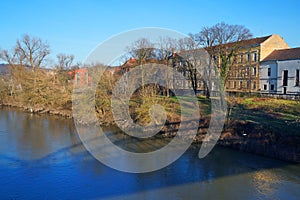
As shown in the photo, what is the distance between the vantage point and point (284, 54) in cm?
2456

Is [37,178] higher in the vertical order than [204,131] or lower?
lower

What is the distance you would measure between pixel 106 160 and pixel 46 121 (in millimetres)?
10670

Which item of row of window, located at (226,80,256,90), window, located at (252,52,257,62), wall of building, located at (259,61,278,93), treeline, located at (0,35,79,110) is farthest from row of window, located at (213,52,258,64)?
treeline, located at (0,35,79,110)

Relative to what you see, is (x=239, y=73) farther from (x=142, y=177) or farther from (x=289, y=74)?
(x=142, y=177)

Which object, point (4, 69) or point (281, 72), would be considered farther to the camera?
point (4, 69)

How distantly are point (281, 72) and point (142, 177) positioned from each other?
20035mm

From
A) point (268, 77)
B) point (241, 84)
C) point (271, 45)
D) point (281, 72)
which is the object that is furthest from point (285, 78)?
point (271, 45)

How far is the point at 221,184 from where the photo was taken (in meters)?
8.29

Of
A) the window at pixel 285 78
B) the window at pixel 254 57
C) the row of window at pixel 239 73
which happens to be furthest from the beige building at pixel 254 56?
the window at pixel 285 78

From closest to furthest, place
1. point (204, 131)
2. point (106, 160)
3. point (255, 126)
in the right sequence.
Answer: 1. point (106, 160)
2. point (255, 126)
3. point (204, 131)

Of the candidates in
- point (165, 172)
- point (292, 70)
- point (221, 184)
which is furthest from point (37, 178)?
point (292, 70)

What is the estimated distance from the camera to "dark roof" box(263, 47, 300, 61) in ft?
76.3

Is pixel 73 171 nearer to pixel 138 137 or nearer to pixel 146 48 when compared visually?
pixel 138 137

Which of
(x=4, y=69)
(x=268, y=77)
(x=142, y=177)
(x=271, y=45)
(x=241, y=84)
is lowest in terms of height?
(x=142, y=177)
